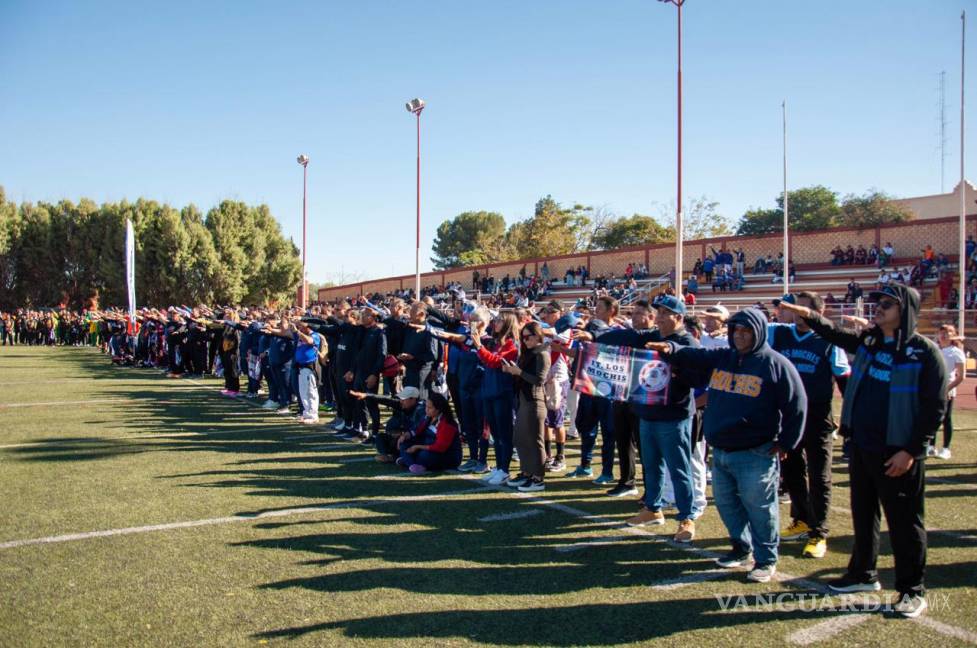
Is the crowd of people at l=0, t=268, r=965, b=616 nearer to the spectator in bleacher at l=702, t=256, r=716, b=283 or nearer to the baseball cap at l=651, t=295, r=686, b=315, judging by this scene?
the baseball cap at l=651, t=295, r=686, b=315

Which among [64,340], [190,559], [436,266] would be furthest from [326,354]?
[436,266]

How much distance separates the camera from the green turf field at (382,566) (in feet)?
13.6

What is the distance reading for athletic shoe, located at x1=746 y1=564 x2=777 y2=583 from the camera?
4918 millimetres

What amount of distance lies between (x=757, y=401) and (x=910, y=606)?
1.51 m

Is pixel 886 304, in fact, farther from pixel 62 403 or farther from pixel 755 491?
pixel 62 403

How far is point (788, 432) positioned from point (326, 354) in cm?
979

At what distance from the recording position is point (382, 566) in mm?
5230

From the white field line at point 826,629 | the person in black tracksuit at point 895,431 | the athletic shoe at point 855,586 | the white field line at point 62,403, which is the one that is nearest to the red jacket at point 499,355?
the person in black tracksuit at point 895,431

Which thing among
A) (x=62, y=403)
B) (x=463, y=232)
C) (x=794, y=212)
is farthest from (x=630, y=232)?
(x=62, y=403)

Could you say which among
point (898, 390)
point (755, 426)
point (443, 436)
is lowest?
point (443, 436)

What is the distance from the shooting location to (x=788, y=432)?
4.83 metres

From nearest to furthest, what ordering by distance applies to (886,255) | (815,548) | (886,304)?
(886,304)
(815,548)
(886,255)

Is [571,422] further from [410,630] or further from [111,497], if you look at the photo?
[410,630]

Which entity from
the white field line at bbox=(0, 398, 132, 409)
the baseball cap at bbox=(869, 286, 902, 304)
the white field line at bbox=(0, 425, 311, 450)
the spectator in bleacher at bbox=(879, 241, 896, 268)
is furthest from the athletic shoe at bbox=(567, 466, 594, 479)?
the spectator in bleacher at bbox=(879, 241, 896, 268)
